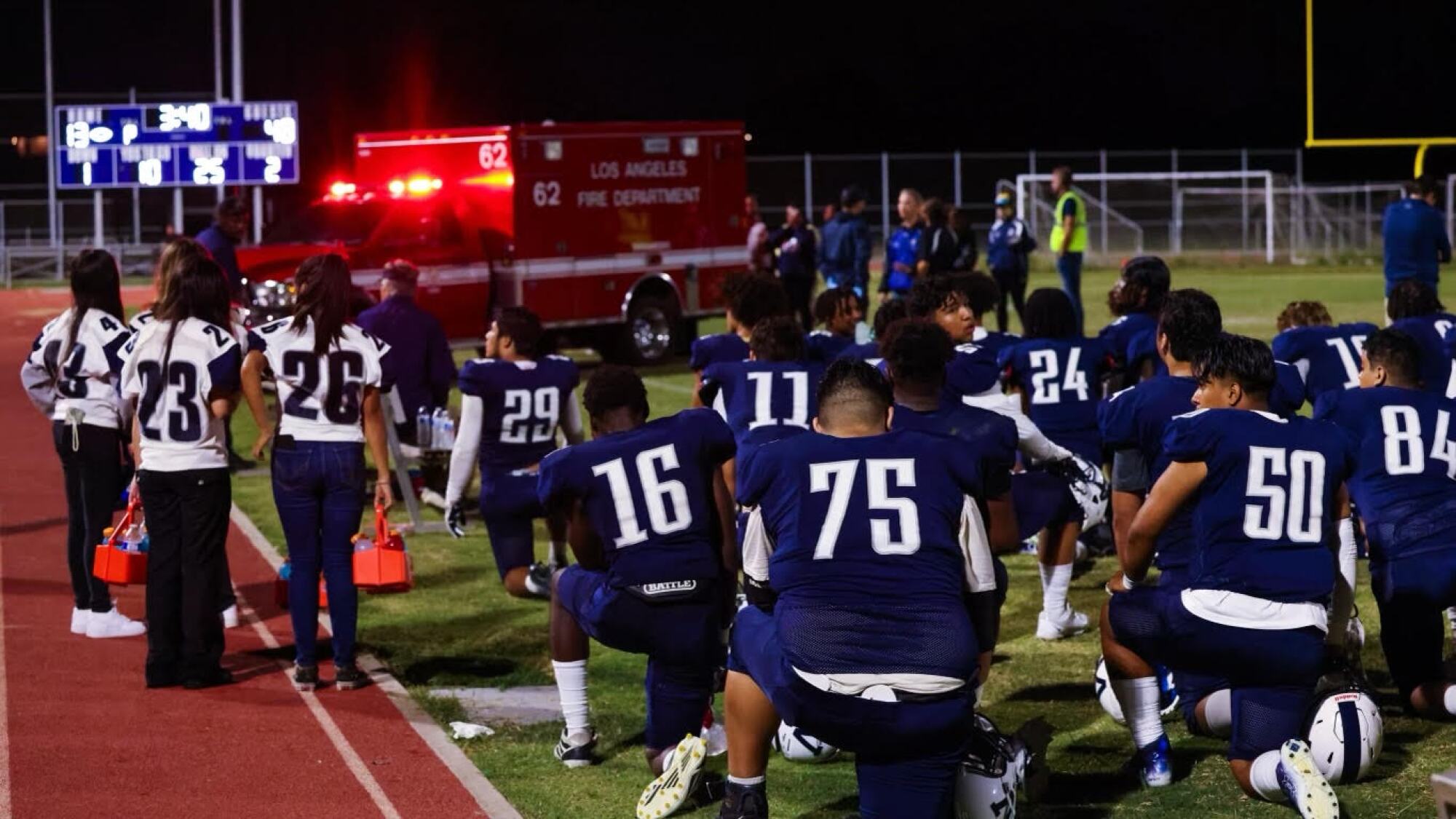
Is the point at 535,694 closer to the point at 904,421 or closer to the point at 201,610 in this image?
the point at 201,610

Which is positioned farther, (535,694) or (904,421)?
(535,694)

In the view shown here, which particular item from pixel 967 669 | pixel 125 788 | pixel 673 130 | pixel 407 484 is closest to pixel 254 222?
pixel 673 130

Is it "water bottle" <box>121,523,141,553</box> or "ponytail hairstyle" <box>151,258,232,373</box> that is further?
"water bottle" <box>121,523,141,553</box>

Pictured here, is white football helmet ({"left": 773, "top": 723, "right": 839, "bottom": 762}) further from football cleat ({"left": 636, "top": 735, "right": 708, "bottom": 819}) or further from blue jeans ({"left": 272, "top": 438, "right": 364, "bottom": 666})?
blue jeans ({"left": 272, "top": 438, "right": 364, "bottom": 666})

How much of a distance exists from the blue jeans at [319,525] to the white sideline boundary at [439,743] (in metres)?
0.14

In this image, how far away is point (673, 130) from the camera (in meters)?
Answer: 22.4

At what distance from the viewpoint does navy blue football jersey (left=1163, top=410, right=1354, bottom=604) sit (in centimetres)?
607

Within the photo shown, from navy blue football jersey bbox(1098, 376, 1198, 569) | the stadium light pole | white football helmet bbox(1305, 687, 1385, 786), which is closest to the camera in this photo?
white football helmet bbox(1305, 687, 1385, 786)

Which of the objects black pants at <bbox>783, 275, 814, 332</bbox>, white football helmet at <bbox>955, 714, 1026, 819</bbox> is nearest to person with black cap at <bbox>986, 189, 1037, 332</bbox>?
black pants at <bbox>783, 275, 814, 332</bbox>

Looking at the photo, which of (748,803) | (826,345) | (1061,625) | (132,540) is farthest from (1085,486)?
(132,540)

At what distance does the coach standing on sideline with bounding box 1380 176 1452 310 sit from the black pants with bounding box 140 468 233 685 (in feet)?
36.8

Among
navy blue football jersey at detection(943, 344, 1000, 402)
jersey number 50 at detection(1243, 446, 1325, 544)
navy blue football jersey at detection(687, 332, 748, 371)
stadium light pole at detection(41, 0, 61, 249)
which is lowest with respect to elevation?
jersey number 50 at detection(1243, 446, 1325, 544)

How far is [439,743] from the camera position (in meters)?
7.55

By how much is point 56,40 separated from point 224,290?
4443cm
